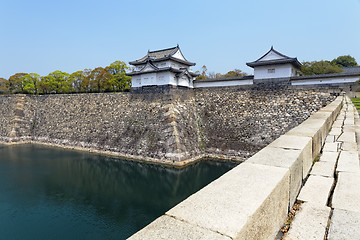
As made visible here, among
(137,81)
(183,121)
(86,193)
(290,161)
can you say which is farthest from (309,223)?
(137,81)

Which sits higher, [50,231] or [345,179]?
[345,179]

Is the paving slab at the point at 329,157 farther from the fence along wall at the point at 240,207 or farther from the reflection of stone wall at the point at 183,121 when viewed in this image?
the reflection of stone wall at the point at 183,121

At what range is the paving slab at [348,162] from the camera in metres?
2.24

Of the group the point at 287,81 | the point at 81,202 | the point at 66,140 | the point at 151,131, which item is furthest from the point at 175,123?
the point at 66,140

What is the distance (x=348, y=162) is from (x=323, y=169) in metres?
0.37

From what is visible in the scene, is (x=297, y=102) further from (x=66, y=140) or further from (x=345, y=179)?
(x=66, y=140)

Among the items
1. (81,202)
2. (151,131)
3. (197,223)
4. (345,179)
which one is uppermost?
(197,223)

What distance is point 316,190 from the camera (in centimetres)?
190

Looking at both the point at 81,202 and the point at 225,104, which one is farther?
the point at 225,104

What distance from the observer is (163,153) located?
494 inches

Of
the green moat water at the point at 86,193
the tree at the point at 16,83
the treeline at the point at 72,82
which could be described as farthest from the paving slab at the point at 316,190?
the tree at the point at 16,83

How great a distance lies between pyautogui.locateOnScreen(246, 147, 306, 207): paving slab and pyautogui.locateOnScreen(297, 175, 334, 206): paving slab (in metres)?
0.06

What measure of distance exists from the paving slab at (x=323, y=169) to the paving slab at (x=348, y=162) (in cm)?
7

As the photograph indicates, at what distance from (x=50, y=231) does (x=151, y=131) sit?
799 centimetres
